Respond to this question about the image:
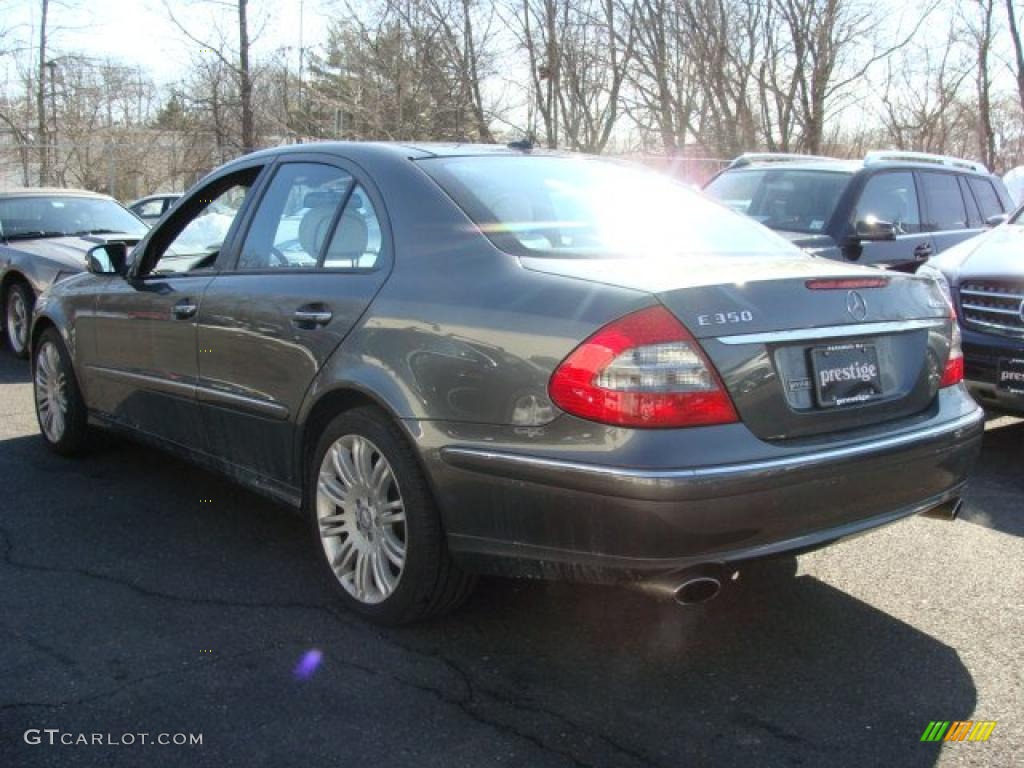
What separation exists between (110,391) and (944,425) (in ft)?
12.3

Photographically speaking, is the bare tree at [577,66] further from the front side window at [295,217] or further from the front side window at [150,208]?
the front side window at [295,217]

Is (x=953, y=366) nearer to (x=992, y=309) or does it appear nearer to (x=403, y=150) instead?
(x=403, y=150)

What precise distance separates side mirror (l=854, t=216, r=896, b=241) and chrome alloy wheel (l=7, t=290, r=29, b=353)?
708cm

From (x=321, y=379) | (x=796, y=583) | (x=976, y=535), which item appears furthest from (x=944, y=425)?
(x=321, y=379)

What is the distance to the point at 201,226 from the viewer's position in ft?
15.3

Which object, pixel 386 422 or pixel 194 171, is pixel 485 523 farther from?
pixel 194 171

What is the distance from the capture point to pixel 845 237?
7238mm

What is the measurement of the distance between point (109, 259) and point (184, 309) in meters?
0.89

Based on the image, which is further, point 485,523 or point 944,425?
point 944,425

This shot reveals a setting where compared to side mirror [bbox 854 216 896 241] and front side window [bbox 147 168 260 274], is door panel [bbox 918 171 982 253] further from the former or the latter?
front side window [bbox 147 168 260 274]

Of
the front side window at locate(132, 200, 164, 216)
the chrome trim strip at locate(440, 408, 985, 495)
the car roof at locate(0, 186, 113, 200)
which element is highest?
the front side window at locate(132, 200, 164, 216)

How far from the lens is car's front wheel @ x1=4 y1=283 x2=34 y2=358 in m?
9.05

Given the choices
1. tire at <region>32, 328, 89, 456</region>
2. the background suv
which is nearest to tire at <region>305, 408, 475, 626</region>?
tire at <region>32, 328, 89, 456</region>

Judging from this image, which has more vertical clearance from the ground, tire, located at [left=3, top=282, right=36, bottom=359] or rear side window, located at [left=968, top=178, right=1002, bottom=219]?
rear side window, located at [left=968, top=178, right=1002, bottom=219]
